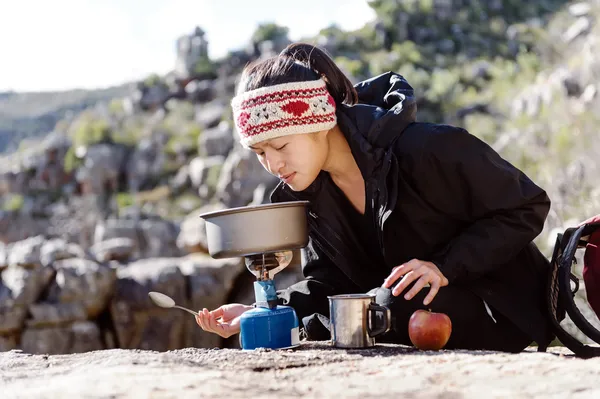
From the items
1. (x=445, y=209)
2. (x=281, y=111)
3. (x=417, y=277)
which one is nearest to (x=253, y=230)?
(x=281, y=111)

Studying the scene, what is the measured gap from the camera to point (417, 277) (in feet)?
7.16

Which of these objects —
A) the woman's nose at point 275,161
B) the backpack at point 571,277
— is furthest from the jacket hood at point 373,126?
the backpack at point 571,277

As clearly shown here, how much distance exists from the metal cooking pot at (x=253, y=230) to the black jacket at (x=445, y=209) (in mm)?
305

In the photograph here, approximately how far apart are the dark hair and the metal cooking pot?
16.1 inches

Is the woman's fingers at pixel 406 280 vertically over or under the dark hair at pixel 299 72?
under

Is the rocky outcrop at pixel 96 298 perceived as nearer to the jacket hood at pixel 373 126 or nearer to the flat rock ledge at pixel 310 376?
the jacket hood at pixel 373 126

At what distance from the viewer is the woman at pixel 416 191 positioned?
235 centimetres

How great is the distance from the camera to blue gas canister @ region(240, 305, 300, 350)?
2330 mm

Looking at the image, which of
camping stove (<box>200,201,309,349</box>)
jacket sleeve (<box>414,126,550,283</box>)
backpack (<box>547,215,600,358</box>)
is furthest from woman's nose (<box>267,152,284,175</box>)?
backpack (<box>547,215,600,358</box>)

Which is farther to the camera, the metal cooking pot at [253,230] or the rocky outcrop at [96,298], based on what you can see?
the rocky outcrop at [96,298]

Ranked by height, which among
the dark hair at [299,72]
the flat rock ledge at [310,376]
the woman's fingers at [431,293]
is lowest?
the flat rock ledge at [310,376]

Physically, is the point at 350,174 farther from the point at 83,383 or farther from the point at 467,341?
the point at 83,383

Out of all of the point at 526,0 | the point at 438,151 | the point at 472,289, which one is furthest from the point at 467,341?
the point at 526,0

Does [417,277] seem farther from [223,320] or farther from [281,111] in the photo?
[223,320]
